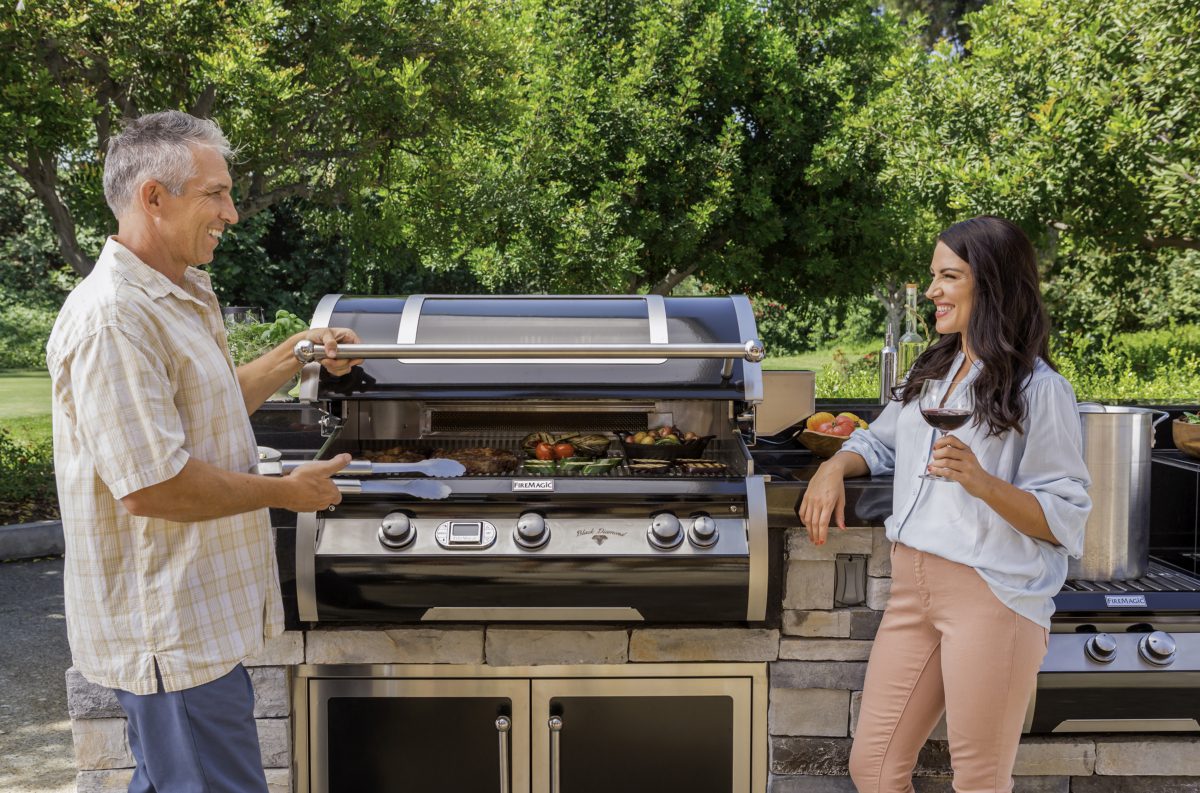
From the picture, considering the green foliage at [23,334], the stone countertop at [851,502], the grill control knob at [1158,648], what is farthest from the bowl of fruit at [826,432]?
the green foliage at [23,334]

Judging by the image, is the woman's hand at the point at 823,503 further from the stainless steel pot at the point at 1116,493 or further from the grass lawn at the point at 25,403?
the grass lawn at the point at 25,403

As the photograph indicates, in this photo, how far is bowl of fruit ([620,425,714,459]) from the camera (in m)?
2.89

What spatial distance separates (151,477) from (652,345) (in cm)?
128

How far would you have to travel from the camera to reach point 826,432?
3.02 m

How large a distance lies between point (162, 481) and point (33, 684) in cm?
365

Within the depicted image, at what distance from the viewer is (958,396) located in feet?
7.24

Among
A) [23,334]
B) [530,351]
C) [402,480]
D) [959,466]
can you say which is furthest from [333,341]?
[23,334]

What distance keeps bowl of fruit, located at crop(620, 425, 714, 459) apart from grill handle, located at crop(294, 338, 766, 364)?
1.23 ft

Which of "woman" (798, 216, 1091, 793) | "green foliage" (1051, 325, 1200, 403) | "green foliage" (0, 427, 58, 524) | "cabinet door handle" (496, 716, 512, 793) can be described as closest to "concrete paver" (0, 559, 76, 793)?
"green foliage" (0, 427, 58, 524)

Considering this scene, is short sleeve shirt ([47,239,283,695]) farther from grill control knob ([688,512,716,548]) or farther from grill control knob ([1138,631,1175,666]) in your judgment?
grill control knob ([1138,631,1175,666])

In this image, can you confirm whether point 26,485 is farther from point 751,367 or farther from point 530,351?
point 751,367

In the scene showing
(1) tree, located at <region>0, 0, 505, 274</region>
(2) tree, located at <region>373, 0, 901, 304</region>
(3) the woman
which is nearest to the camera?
(3) the woman

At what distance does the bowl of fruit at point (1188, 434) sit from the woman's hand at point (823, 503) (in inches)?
55.4

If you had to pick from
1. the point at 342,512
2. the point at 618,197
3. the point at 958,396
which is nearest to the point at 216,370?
the point at 342,512
